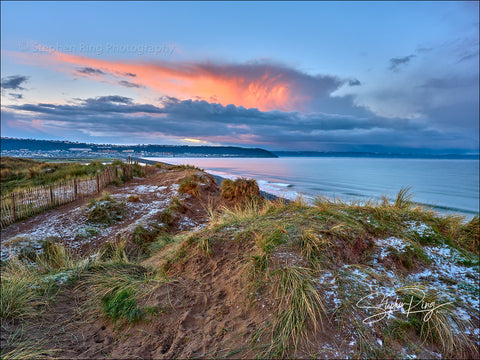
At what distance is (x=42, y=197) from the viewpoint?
11.2 meters

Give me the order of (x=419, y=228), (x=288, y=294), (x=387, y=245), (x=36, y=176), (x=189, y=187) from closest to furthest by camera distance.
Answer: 1. (x=288, y=294)
2. (x=387, y=245)
3. (x=419, y=228)
4. (x=189, y=187)
5. (x=36, y=176)

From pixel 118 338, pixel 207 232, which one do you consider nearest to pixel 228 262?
pixel 207 232

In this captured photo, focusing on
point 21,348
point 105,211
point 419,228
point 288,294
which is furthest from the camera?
point 105,211

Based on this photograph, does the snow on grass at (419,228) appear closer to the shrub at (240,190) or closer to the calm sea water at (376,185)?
the calm sea water at (376,185)

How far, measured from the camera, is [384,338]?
257cm

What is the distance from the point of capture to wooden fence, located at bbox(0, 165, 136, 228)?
9875 millimetres

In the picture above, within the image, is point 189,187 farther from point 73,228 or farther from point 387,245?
point 387,245

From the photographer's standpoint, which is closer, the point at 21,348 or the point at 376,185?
the point at 21,348

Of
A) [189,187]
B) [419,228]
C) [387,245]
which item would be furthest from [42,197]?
[419,228]

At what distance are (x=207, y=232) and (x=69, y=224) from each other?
23.6ft

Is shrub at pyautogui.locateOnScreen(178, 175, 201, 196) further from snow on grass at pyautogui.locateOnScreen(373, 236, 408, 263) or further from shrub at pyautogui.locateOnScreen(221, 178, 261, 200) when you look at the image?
snow on grass at pyautogui.locateOnScreen(373, 236, 408, 263)

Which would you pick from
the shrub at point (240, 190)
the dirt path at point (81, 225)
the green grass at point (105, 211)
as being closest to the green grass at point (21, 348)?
the dirt path at point (81, 225)

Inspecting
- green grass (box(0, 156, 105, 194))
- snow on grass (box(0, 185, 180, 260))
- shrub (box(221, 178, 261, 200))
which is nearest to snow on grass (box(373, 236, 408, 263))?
snow on grass (box(0, 185, 180, 260))

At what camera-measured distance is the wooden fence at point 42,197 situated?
9875 mm
